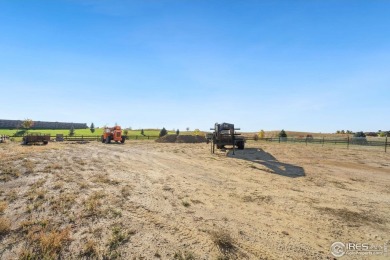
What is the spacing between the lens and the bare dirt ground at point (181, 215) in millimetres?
5789

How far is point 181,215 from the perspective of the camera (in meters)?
7.59

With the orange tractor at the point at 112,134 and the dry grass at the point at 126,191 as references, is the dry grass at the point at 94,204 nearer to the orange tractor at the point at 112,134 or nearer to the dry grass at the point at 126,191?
the dry grass at the point at 126,191

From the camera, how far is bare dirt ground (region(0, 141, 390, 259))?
19.0 feet

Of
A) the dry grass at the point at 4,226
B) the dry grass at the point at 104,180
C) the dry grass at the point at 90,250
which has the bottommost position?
the dry grass at the point at 90,250

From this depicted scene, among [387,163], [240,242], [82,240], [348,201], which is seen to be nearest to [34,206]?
[82,240]

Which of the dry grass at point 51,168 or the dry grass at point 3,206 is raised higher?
the dry grass at point 51,168

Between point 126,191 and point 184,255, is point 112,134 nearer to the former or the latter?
point 126,191

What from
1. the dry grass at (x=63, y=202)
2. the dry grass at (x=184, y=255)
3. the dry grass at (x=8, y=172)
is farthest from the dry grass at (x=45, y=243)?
the dry grass at (x=8, y=172)

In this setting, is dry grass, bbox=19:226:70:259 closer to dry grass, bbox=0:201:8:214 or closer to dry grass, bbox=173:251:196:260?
dry grass, bbox=0:201:8:214

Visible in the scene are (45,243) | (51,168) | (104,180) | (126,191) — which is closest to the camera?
(45,243)

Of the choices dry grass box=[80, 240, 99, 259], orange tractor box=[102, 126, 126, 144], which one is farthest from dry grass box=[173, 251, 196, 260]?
orange tractor box=[102, 126, 126, 144]

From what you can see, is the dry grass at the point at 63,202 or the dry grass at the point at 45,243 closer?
the dry grass at the point at 45,243

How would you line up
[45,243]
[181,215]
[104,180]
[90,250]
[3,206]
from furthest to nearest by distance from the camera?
[104,180] → [3,206] → [181,215] → [45,243] → [90,250]

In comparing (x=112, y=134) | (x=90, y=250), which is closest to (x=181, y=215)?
(x=90, y=250)
